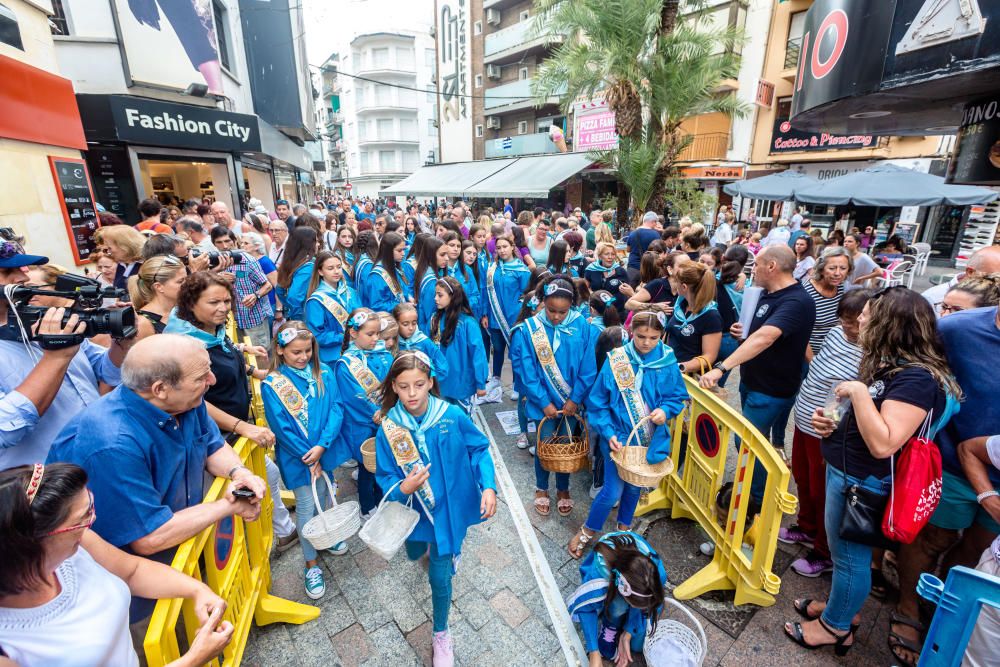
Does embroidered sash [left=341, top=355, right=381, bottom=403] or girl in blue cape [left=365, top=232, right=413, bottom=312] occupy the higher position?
girl in blue cape [left=365, top=232, right=413, bottom=312]

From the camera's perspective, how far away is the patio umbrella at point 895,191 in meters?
8.94

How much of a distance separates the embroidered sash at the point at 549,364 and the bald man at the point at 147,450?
2.30 m

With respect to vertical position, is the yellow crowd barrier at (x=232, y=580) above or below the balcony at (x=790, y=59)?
below

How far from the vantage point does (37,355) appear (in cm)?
225

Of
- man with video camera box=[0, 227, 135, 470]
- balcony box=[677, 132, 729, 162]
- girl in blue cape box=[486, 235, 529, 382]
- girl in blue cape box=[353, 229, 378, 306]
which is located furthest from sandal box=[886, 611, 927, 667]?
balcony box=[677, 132, 729, 162]

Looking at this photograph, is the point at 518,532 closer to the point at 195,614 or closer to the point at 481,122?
the point at 195,614

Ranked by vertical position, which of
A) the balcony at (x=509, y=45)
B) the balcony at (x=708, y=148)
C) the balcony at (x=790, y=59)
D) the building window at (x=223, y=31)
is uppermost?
the balcony at (x=509, y=45)

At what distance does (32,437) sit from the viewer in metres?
2.10

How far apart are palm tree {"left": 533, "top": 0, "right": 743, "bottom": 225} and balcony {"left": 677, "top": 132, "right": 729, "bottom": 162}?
8.20 meters

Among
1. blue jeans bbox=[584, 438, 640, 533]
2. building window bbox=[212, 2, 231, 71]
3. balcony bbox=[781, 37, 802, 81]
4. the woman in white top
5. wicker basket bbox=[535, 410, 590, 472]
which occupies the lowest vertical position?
blue jeans bbox=[584, 438, 640, 533]

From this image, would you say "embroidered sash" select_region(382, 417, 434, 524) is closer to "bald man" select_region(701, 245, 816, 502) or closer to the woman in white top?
the woman in white top

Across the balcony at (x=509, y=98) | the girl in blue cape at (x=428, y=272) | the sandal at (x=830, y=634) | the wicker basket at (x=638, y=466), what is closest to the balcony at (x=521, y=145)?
the balcony at (x=509, y=98)

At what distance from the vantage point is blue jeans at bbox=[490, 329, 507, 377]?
599cm

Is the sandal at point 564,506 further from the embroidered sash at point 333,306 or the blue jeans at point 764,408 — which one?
the embroidered sash at point 333,306
